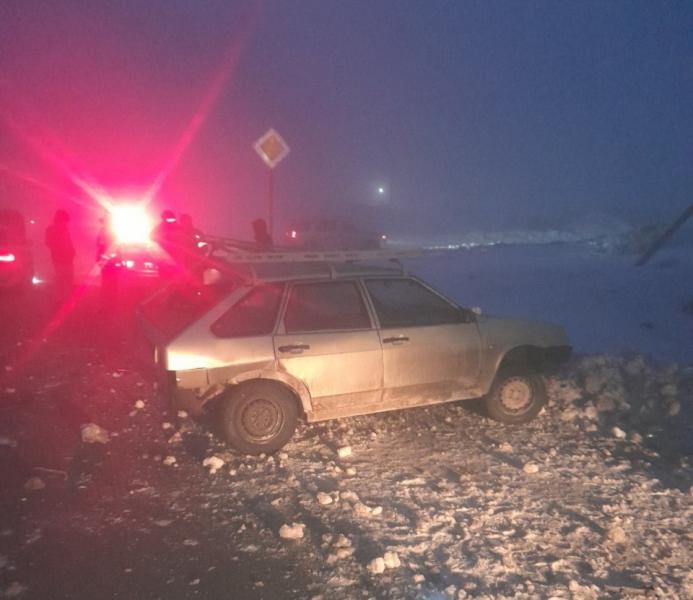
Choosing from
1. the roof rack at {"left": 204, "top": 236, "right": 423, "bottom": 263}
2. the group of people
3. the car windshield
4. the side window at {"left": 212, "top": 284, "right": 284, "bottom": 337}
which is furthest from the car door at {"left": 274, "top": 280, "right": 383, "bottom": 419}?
the group of people

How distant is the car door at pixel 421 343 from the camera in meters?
5.40

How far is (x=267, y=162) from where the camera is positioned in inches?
357

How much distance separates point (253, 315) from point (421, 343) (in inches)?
58.2

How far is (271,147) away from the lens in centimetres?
905

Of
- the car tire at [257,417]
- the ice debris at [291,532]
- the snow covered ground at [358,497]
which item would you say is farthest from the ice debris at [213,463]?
the ice debris at [291,532]

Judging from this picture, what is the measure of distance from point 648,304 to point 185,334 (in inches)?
395

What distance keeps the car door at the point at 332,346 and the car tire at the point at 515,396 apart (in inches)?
47.5

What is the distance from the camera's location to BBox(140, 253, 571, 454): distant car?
16.2 feet

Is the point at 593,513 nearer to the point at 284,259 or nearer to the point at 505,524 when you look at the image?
the point at 505,524

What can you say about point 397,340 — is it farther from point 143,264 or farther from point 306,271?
point 143,264

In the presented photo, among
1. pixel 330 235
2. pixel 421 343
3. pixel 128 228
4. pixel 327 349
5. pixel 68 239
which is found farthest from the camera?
Result: pixel 330 235

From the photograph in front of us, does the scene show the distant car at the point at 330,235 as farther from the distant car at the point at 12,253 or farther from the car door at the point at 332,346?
the car door at the point at 332,346

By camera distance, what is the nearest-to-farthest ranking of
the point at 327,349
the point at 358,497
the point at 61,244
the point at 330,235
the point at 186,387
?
the point at 358,497 < the point at 186,387 < the point at 327,349 < the point at 61,244 < the point at 330,235

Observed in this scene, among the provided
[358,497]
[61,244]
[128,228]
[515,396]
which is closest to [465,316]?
[515,396]
